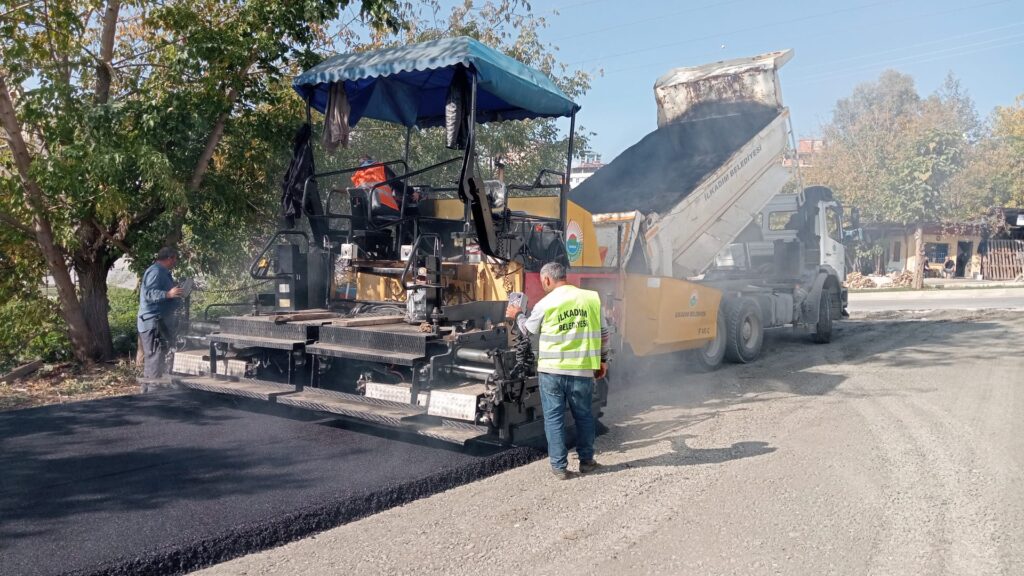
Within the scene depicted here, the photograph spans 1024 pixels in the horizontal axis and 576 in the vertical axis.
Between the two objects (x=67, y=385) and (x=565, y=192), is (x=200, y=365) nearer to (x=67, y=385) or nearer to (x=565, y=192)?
(x=67, y=385)

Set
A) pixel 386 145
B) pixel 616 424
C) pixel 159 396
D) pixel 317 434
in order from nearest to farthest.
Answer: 1. pixel 317 434
2. pixel 616 424
3. pixel 159 396
4. pixel 386 145

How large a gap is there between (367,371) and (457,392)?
1.23 metres

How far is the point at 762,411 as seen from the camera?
22.3 ft

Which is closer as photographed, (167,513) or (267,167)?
(167,513)

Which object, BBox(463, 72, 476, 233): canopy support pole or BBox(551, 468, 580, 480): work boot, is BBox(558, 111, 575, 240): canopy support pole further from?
BBox(551, 468, 580, 480): work boot

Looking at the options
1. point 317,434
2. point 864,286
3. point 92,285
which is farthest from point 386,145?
point 864,286

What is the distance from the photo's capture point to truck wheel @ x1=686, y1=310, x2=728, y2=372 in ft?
30.3

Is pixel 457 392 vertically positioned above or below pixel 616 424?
above

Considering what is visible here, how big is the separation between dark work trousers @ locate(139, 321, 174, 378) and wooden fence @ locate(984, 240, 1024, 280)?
34.1 m

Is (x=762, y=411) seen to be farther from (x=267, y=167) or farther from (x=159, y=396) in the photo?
(x=267, y=167)

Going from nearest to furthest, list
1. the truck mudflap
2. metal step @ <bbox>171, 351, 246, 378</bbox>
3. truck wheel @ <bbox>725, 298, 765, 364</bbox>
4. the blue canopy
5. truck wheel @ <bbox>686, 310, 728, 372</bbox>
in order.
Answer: the blue canopy, metal step @ <bbox>171, 351, 246, 378</bbox>, truck wheel @ <bbox>686, 310, 728, 372</bbox>, truck wheel @ <bbox>725, 298, 765, 364</bbox>, the truck mudflap

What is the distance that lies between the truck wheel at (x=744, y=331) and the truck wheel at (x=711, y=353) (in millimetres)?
103

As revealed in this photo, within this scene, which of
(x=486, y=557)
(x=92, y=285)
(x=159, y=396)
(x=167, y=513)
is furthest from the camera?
(x=92, y=285)

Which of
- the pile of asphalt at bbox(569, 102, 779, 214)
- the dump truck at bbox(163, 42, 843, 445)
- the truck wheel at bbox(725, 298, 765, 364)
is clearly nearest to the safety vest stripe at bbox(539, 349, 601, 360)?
the dump truck at bbox(163, 42, 843, 445)
